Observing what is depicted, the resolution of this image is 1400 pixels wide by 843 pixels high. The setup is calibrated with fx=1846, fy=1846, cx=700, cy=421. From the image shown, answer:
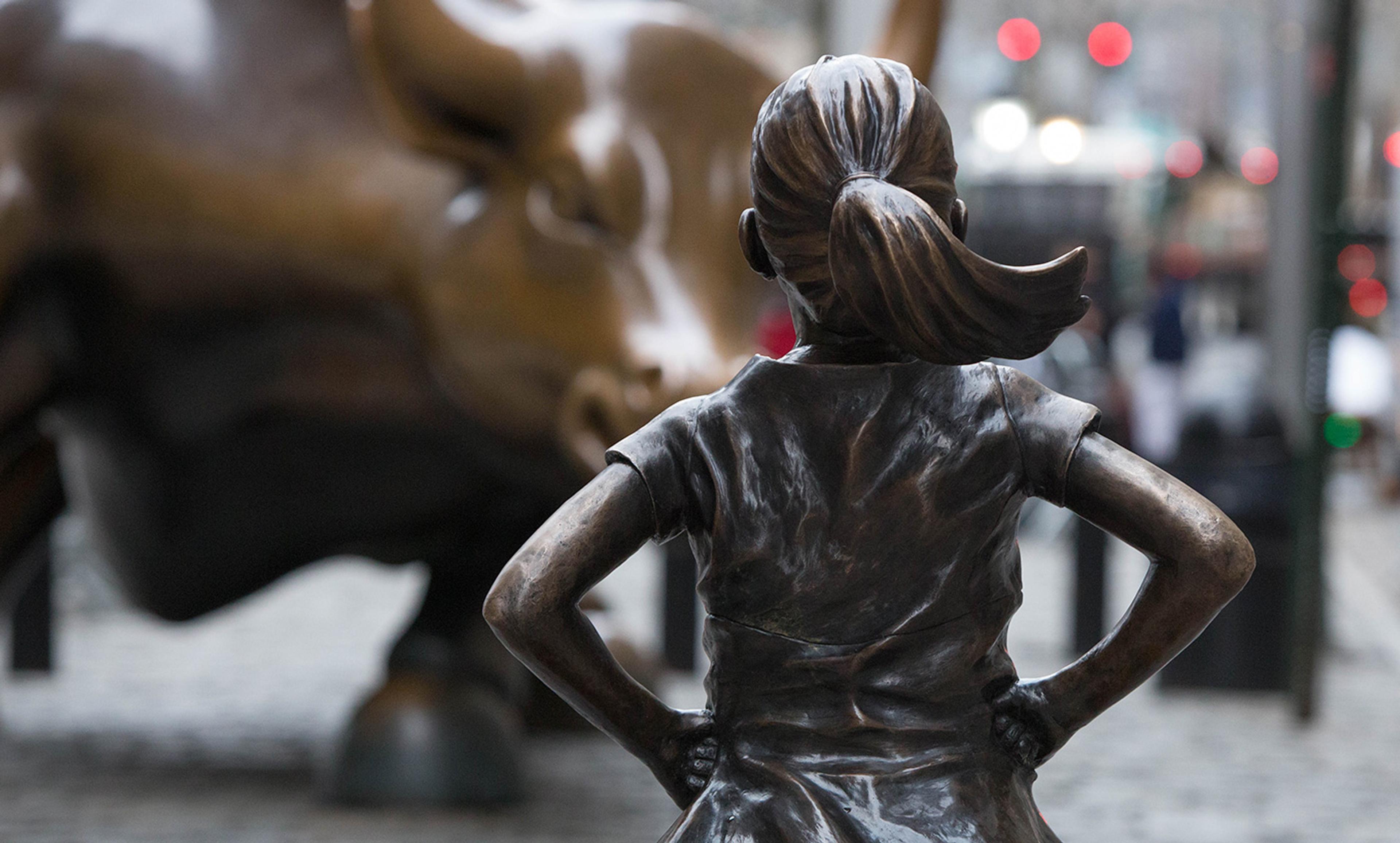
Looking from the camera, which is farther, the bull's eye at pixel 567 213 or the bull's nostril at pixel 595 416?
the bull's eye at pixel 567 213

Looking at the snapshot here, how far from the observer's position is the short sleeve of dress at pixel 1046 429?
185 cm

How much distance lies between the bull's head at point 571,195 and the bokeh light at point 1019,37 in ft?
71.7

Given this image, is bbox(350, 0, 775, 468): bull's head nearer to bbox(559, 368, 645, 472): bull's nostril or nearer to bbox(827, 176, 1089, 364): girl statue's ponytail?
bbox(559, 368, 645, 472): bull's nostril

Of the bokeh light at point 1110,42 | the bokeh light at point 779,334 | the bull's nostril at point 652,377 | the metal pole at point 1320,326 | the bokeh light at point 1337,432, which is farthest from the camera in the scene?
the bokeh light at point 1110,42

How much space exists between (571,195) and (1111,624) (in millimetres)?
4014

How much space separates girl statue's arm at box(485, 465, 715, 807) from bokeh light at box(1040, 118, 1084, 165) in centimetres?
2401

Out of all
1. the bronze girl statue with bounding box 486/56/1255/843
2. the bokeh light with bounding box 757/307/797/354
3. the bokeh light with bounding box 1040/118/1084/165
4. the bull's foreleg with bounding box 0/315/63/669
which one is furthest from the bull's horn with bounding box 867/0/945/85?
the bokeh light with bounding box 1040/118/1084/165

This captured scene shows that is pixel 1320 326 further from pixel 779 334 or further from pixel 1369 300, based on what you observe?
pixel 1369 300

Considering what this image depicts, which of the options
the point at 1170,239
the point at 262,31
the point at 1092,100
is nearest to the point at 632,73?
the point at 262,31

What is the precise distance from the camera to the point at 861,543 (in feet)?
6.13

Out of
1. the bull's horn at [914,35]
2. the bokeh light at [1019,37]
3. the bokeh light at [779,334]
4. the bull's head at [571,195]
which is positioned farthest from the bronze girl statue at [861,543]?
the bokeh light at [1019,37]

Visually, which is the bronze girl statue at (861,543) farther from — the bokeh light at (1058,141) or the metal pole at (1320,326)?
the bokeh light at (1058,141)

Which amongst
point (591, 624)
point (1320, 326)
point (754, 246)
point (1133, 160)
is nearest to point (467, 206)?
point (754, 246)

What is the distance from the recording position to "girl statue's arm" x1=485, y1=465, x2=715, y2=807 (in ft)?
6.05
